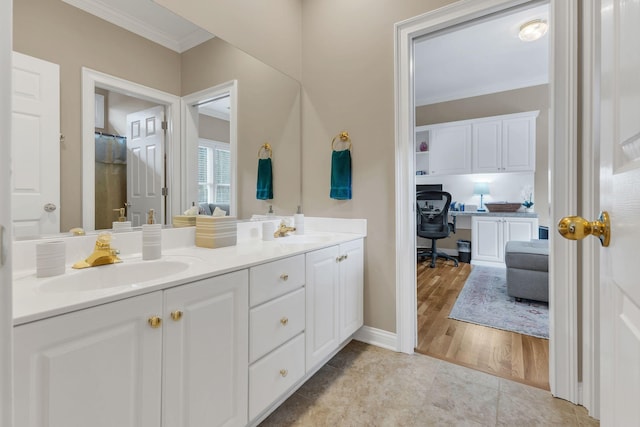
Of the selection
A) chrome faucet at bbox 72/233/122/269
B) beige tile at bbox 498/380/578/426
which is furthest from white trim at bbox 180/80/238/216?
beige tile at bbox 498/380/578/426

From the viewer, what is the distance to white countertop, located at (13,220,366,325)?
2.39 ft

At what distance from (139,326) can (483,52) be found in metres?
4.31

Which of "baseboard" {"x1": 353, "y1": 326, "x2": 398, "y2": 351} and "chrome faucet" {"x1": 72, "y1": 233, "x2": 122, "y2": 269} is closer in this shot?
"chrome faucet" {"x1": 72, "y1": 233, "x2": 122, "y2": 269}

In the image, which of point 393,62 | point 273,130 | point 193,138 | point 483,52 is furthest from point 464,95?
point 193,138

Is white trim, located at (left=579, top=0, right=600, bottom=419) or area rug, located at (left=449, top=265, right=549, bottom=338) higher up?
white trim, located at (left=579, top=0, right=600, bottom=419)

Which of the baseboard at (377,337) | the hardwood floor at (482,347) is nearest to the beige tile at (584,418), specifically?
the hardwood floor at (482,347)

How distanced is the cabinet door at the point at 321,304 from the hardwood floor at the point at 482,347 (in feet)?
2.38

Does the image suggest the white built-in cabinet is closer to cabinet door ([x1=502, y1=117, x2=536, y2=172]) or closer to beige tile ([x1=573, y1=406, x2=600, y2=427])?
cabinet door ([x1=502, y1=117, x2=536, y2=172])

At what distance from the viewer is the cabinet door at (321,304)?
160cm

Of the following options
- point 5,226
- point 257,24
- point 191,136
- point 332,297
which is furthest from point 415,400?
point 257,24

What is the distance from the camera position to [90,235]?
4.06ft

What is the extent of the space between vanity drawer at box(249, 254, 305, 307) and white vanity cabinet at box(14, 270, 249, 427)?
0.16 feet

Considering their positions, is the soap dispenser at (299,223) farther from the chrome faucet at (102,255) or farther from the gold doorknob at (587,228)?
the gold doorknob at (587,228)

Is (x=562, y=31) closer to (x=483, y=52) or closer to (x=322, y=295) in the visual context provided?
(x=322, y=295)
